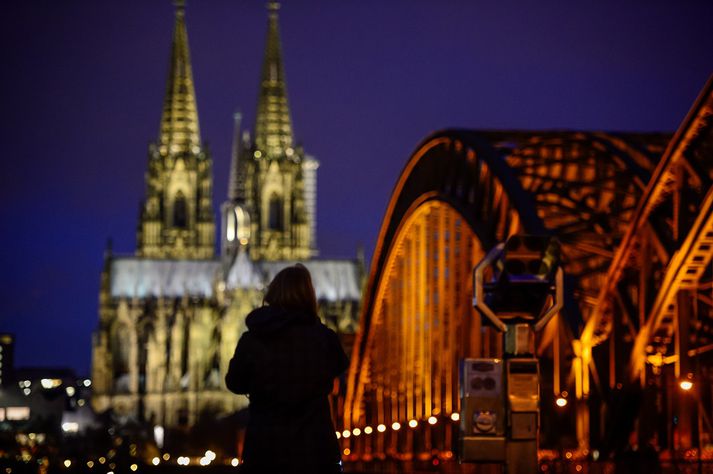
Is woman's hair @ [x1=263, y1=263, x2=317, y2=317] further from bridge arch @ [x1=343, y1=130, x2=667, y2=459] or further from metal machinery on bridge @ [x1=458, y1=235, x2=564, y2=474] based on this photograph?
bridge arch @ [x1=343, y1=130, x2=667, y2=459]

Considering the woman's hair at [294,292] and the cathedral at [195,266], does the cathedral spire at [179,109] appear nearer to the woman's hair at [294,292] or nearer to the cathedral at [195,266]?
the cathedral at [195,266]

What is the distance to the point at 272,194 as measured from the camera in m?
131

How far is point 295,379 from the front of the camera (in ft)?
28.1

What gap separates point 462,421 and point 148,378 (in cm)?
10938

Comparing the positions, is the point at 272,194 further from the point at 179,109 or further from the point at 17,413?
the point at 17,413

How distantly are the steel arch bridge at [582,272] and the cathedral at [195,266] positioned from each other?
7442 cm

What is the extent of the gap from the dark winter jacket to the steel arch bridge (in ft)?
40.4

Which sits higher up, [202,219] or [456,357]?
[202,219]

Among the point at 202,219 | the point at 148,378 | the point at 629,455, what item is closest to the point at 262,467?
the point at 629,455

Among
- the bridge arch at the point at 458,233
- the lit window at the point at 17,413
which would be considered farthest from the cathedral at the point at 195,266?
the bridge arch at the point at 458,233

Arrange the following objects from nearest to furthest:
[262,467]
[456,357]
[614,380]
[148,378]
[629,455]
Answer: [262,467]
[629,455]
[614,380]
[456,357]
[148,378]

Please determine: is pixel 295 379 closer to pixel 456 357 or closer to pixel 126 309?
pixel 456 357

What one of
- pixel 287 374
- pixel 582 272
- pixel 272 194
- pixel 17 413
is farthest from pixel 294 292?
pixel 272 194

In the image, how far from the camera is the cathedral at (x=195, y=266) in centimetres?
12081
